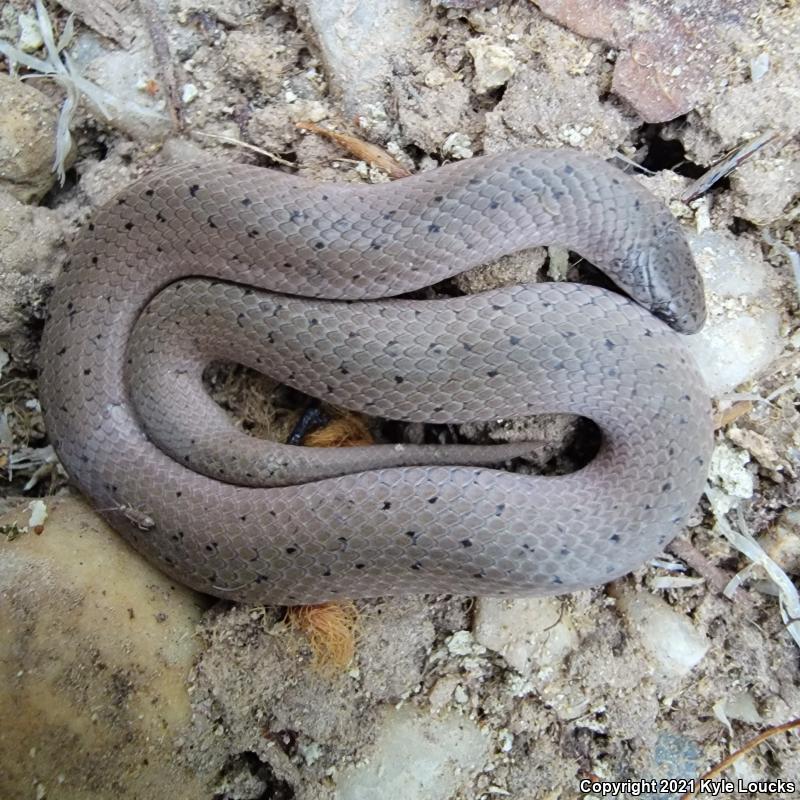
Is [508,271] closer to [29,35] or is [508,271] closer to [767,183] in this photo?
[767,183]

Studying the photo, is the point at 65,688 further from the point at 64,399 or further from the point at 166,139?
the point at 166,139

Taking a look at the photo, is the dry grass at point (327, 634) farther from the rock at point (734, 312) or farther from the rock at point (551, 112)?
the rock at point (551, 112)

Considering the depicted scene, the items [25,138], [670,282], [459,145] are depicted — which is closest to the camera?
[670,282]

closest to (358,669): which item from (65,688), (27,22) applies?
(65,688)

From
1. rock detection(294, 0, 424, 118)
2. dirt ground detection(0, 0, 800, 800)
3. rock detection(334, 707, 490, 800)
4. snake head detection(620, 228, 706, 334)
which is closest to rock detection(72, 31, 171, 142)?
dirt ground detection(0, 0, 800, 800)

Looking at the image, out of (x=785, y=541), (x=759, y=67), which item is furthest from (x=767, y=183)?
(x=785, y=541)

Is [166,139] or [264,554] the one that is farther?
[166,139]
